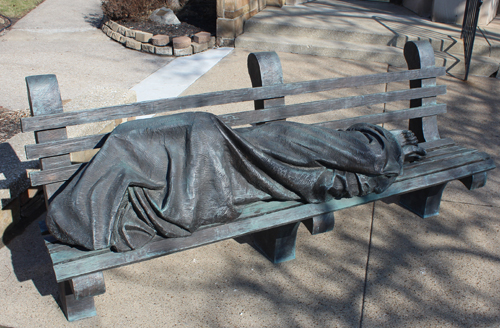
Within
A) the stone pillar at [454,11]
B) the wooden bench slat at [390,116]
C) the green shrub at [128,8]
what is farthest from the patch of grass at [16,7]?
the wooden bench slat at [390,116]

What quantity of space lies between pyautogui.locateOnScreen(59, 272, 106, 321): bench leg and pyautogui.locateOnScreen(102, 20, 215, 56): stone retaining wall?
501cm

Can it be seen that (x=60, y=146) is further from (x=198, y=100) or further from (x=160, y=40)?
(x=160, y=40)

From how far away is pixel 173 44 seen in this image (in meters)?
6.93

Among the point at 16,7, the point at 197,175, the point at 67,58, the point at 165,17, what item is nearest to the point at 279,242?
the point at 197,175

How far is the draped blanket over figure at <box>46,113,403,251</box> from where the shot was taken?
7.31ft

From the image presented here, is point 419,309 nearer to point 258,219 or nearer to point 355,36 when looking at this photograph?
point 258,219

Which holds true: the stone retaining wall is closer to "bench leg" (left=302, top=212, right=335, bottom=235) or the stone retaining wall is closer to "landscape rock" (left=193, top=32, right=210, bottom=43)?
"landscape rock" (left=193, top=32, right=210, bottom=43)

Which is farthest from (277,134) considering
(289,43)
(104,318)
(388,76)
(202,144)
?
(289,43)

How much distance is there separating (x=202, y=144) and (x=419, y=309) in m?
1.57

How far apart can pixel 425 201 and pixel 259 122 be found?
54.2 inches

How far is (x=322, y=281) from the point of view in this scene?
112 inches

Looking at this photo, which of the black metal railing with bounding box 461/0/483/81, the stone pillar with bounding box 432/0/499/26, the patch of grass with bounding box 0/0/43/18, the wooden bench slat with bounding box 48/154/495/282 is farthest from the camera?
the patch of grass with bounding box 0/0/43/18

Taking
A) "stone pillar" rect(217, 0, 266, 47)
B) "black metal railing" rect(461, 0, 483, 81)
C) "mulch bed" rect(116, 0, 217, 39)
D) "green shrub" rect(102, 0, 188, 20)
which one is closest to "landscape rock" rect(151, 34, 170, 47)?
"mulch bed" rect(116, 0, 217, 39)

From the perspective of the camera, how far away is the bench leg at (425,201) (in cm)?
335
